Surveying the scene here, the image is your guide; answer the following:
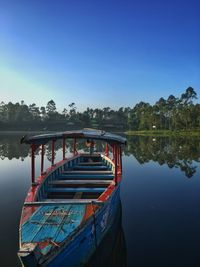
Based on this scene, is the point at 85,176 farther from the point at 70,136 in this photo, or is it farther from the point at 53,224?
the point at 53,224

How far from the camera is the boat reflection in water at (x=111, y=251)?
A: 9148 mm

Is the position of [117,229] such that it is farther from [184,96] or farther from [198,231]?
[184,96]

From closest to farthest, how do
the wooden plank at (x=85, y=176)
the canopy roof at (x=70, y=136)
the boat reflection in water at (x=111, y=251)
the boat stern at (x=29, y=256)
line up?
1. the boat stern at (x=29, y=256)
2. the boat reflection in water at (x=111, y=251)
3. the canopy roof at (x=70, y=136)
4. the wooden plank at (x=85, y=176)

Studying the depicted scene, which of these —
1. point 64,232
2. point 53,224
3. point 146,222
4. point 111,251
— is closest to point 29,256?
point 64,232

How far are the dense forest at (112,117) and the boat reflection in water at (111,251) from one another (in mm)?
77830

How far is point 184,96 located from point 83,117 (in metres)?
58.9

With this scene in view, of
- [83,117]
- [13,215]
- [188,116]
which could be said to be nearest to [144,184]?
[13,215]

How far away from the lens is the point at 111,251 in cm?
1008

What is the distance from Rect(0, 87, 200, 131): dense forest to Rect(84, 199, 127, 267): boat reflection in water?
77.8 m

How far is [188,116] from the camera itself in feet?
278

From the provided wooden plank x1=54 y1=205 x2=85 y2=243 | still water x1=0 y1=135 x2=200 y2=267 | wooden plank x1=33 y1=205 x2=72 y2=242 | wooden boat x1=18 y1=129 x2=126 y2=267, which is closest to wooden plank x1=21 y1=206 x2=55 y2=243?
wooden boat x1=18 y1=129 x2=126 y2=267

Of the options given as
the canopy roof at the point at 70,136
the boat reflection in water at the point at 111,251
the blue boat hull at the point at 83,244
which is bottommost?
the boat reflection in water at the point at 111,251

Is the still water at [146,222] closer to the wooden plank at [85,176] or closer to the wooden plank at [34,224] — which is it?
the wooden plank at [34,224]

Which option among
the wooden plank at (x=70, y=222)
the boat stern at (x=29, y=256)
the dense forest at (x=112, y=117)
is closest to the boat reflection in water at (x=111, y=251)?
the wooden plank at (x=70, y=222)
